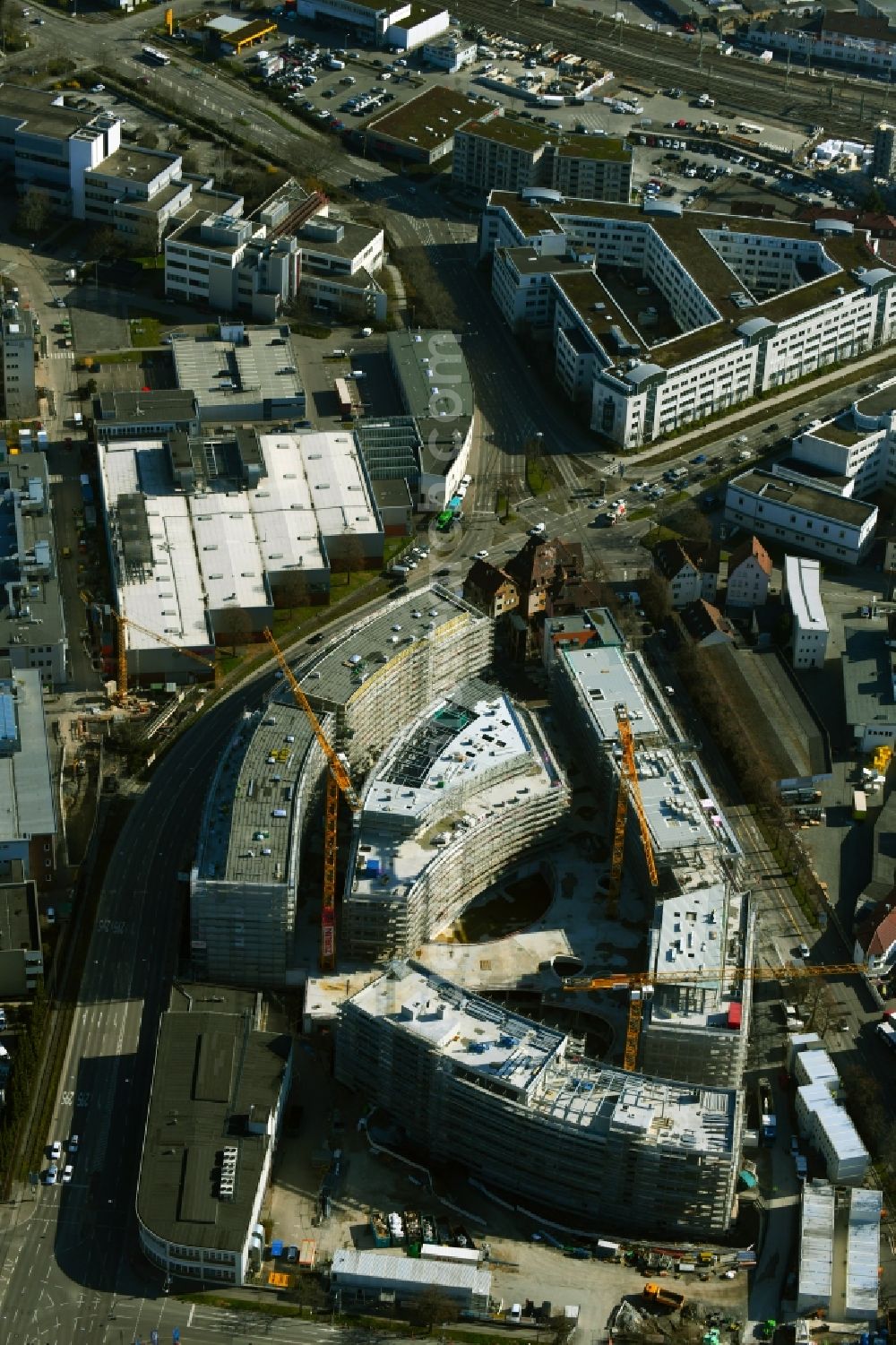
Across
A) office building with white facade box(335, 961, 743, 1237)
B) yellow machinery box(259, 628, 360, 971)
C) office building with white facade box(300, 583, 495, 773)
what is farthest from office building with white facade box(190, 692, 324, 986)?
office building with white facade box(335, 961, 743, 1237)

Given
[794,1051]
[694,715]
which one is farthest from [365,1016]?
[694,715]

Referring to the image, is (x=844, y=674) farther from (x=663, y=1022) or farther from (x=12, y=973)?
(x=12, y=973)

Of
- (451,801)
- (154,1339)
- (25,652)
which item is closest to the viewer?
(154,1339)

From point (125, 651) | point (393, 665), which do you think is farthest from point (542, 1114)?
point (125, 651)

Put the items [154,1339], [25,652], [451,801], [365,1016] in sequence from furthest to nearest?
[25,652], [451,801], [365,1016], [154,1339]

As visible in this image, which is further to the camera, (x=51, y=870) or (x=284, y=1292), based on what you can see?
(x=51, y=870)

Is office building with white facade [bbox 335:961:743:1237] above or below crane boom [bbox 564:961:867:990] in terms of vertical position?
below

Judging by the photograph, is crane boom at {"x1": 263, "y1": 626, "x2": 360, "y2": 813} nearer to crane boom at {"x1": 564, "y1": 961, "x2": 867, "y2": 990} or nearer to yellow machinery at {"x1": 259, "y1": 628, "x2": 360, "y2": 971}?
yellow machinery at {"x1": 259, "y1": 628, "x2": 360, "y2": 971}
